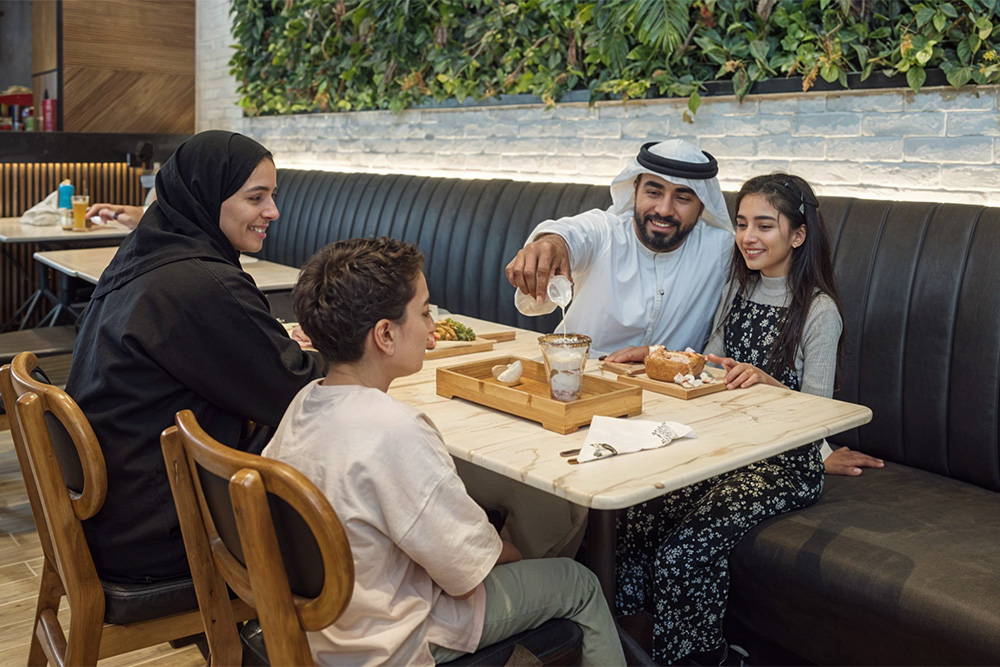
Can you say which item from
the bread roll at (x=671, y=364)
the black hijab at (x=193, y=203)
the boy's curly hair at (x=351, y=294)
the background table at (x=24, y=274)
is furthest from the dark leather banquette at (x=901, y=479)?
the background table at (x=24, y=274)

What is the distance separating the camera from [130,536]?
6.15 feet

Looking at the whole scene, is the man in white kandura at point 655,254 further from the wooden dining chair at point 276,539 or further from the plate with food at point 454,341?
the wooden dining chair at point 276,539

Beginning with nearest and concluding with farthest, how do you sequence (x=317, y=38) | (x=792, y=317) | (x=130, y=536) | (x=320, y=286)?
(x=320, y=286), (x=130, y=536), (x=792, y=317), (x=317, y=38)

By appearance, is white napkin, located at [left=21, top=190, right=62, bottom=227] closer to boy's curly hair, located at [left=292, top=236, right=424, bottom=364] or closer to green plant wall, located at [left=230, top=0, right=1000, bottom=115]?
green plant wall, located at [left=230, top=0, right=1000, bottom=115]

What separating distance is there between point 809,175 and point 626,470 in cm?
217

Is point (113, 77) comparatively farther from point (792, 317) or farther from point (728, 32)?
point (792, 317)

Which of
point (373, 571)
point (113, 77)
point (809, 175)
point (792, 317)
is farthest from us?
point (113, 77)

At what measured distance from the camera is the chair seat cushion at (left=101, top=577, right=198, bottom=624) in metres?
1.86

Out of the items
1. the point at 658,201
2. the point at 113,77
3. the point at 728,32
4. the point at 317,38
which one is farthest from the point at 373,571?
the point at 113,77

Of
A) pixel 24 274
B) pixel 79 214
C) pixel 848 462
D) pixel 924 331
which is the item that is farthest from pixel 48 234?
pixel 924 331

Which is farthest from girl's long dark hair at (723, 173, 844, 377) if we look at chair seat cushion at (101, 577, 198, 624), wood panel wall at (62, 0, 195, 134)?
wood panel wall at (62, 0, 195, 134)

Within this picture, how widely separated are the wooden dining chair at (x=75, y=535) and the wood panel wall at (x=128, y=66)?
236 inches

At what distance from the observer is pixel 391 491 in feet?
4.78

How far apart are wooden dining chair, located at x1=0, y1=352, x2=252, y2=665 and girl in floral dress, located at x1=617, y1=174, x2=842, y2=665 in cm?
109
